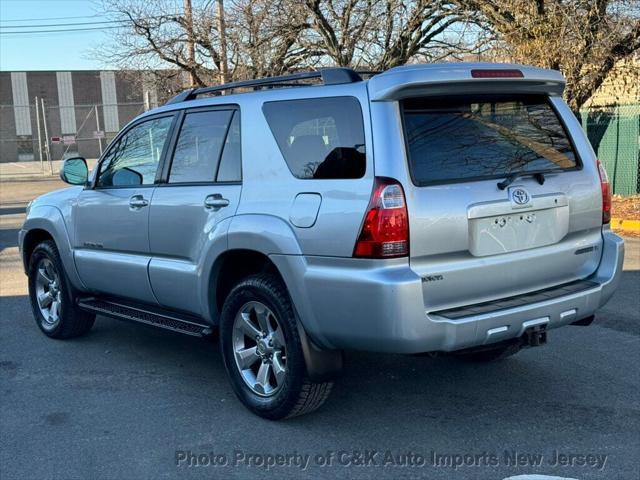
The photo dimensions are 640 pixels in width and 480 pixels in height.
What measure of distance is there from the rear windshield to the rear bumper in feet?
1.83

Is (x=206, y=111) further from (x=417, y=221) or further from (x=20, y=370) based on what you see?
(x=20, y=370)

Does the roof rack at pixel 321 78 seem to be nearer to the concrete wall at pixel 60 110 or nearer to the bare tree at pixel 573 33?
the bare tree at pixel 573 33

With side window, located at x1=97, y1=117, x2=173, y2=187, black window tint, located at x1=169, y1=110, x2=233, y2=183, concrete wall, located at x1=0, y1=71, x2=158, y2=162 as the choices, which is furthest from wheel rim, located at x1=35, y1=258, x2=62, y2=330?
concrete wall, located at x1=0, y1=71, x2=158, y2=162

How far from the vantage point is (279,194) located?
3930 millimetres

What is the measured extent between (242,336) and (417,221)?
1442 millimetres

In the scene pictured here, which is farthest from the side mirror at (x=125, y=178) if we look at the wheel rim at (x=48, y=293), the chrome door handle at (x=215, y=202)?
the wheel rim at (x=48, y=293)

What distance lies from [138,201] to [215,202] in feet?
2.99

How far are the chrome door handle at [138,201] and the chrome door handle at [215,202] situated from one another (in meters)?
0.70

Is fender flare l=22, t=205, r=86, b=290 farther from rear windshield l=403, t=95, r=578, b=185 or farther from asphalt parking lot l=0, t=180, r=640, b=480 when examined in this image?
rear windshield l=403, t=95, r=578, b=185

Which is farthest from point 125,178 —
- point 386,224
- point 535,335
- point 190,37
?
point 190,37

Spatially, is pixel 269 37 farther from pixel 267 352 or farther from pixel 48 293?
pixel 267 352

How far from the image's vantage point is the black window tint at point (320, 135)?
12.0 ft

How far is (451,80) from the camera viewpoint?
3635 mm

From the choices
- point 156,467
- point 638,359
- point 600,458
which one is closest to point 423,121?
point 600,458
